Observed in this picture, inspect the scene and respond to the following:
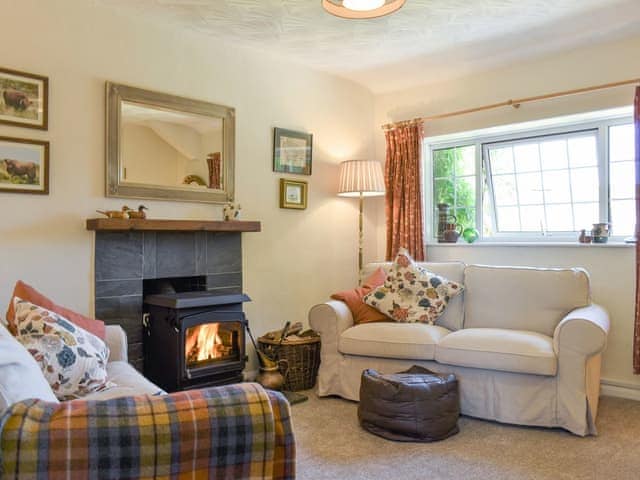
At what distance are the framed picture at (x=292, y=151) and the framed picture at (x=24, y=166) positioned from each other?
1.65 m

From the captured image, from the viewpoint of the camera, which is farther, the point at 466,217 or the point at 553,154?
the point at 466,217

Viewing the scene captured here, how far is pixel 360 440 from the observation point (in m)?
2.63

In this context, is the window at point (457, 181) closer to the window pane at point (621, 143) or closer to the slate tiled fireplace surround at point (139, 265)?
the window pane at point (621, 143)

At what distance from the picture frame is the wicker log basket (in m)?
1.97

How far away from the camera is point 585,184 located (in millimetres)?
3822

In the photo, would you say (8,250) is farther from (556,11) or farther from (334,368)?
→ (556,11)

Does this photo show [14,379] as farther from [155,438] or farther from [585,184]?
[585,184]

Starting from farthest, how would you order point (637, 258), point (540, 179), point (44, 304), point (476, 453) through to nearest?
point (540, 179)
point (637, 258)
point (476, 453)
point (44, 304)

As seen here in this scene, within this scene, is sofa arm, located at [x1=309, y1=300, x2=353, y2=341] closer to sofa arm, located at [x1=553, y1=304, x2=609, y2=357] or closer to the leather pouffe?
the leather pouffe

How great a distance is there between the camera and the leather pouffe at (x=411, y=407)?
2588mm

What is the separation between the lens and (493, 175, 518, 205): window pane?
4199 millimetres

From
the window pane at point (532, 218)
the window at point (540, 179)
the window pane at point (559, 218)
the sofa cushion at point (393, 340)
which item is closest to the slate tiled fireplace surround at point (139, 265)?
the sofa cushion at point (393, 340)

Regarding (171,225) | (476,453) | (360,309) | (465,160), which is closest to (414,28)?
(465,160)

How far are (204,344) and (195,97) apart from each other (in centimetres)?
166
